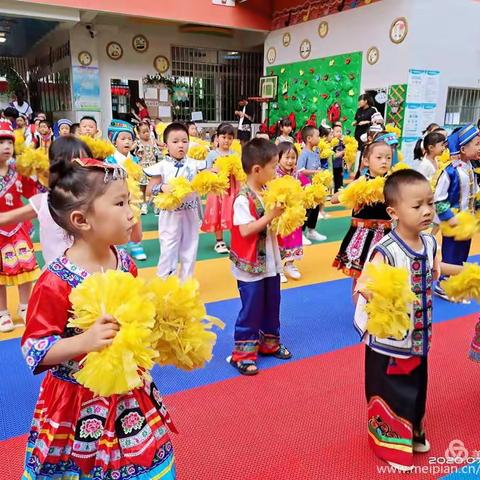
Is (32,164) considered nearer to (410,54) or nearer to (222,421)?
(222,421)

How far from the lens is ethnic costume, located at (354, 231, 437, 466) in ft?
7.22

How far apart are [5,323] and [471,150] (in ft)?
13.7

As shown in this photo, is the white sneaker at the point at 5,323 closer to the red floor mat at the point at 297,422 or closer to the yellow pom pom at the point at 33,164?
the yellow pom pom at the point at 33,164

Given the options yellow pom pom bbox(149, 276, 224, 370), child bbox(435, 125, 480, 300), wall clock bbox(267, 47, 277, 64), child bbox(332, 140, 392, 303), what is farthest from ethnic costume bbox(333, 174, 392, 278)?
wall clock bbox(267, 47, 277, 64)

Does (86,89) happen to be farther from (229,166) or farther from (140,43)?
(229,166)

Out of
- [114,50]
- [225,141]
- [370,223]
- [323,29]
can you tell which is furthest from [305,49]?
[370,223]

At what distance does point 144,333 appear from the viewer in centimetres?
129

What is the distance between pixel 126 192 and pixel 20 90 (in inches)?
749

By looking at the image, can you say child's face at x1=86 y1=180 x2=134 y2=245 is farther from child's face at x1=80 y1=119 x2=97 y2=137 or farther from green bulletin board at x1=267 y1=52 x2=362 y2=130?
green bulletin board at x1=267 y1=52 x2=362 y2=130

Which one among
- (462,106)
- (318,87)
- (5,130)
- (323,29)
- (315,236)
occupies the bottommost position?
(315,236)

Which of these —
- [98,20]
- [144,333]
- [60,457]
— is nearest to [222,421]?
[60,457]

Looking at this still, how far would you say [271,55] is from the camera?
52.6 feet

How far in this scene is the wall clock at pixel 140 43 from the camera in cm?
1572

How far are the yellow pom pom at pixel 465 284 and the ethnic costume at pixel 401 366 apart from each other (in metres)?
0.14
